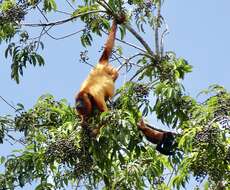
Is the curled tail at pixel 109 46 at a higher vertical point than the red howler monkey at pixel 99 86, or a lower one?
higher

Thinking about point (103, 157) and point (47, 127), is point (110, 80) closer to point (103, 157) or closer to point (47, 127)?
point (47, 127)

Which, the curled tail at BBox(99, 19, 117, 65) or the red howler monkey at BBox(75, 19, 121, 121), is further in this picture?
the curled tail at BBox(99, 19, 117, 65)

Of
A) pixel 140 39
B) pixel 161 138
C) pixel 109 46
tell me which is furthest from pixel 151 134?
pixel 109 46

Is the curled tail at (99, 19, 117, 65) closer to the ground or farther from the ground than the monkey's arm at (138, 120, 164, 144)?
farther from the ground

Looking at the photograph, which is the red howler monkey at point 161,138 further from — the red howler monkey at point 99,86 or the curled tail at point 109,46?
the curled tail at point 109,46

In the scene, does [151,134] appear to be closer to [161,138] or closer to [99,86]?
[161,138]

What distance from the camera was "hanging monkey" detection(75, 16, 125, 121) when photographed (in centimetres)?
846

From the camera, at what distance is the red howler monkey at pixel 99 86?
8469 millimetres

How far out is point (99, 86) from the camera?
9039 millimetres

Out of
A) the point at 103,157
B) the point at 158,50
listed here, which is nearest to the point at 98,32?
the point at 158,50

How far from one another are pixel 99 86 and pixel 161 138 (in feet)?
3.83

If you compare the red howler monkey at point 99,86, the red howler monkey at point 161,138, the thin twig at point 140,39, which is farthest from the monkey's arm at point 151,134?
the thin twig at point 140,39

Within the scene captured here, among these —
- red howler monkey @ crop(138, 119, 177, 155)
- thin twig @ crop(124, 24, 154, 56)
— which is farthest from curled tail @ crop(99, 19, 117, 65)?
red howler monkey @ crop(138, 119, 177, 155)

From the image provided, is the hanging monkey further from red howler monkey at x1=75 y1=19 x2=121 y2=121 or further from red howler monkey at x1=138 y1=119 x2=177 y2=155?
red howler monkey at x1=138 y1=119 x2=177 y2=155
